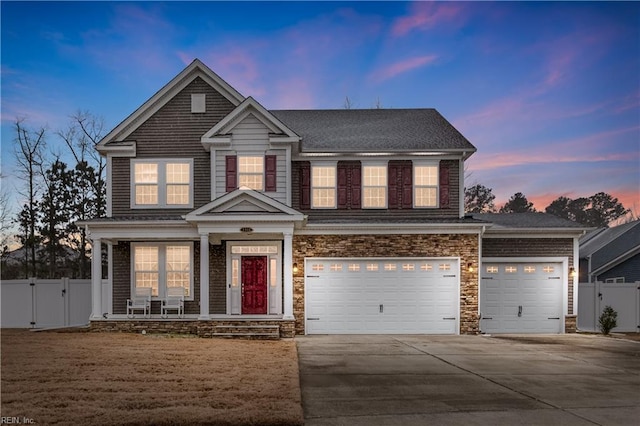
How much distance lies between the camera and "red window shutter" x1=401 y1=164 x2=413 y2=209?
59.0 ft

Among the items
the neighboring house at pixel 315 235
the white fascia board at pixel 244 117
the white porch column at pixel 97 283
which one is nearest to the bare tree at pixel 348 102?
the neighboring house at pixel 315 235

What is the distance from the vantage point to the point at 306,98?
6962 cm

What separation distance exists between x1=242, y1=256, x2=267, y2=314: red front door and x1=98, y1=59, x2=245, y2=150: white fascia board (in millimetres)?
5913

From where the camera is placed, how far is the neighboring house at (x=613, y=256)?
25172mm

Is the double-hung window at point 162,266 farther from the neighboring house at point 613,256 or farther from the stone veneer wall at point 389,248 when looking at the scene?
the neighboring house at point 613,256

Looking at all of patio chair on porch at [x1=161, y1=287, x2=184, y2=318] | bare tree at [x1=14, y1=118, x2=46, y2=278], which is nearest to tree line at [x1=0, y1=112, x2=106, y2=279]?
bare tree at [x1=14, y1=118, x2=46, y2=278]

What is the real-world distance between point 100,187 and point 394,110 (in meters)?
18.2

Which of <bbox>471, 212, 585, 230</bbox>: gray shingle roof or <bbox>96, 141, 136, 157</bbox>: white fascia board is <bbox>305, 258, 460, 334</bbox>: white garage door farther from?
<bbox>96, 141, 136, 157</bbox>: white fascia board

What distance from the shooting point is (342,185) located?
18.0 m

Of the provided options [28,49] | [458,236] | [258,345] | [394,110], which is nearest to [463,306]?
[458,236]

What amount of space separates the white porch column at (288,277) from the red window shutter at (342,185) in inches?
109

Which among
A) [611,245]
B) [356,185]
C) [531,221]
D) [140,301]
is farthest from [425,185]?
[611,245]

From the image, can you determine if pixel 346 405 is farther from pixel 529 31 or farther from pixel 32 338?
pixel 529 31

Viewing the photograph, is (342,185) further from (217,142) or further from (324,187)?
(217,142)
